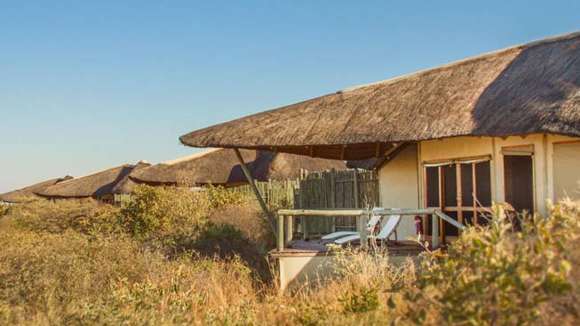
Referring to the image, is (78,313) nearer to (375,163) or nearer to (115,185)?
(375,163)

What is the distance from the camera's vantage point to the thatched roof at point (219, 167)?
2498 cm

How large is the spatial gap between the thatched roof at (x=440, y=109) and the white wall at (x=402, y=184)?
18.1 inches

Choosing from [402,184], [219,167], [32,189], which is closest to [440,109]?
[402,184]

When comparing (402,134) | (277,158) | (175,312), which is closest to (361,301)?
(175,312)

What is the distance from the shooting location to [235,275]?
10758 millimetres

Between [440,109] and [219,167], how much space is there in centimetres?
1771

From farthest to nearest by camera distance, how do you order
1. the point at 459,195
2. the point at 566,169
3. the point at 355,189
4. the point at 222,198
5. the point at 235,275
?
1. the point at 222,198
2. the point at 355,189
3. the point at 235,275
4. the point at 459,195
5. the point at 566,169

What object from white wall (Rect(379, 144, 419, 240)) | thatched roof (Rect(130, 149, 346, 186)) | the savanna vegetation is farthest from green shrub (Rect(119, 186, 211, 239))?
thatched roof (Rect(130, 149, 346, 186))

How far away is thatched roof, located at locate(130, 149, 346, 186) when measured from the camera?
2498cm

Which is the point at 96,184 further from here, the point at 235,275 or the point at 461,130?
the point at 461,130

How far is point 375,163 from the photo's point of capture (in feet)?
45.8

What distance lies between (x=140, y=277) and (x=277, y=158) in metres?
15.3

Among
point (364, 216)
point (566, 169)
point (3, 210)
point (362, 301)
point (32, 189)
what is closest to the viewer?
point (362, 301)

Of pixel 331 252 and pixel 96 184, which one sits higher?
pixel 96 184
